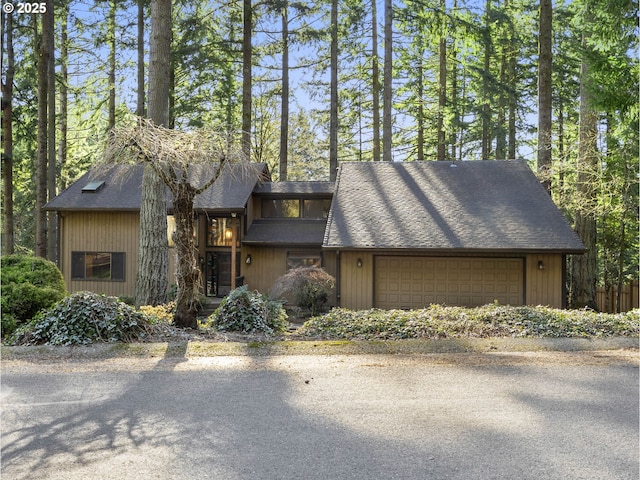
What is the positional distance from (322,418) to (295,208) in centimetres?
1483

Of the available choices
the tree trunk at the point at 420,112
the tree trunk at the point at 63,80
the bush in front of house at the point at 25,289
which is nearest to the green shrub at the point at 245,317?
the bush in front of house at the point at 25,289

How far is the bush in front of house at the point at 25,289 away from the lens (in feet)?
24.3

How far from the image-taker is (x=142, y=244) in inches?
385

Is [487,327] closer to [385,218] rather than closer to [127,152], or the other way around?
[127,152]

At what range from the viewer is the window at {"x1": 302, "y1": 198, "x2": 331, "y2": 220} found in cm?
1844

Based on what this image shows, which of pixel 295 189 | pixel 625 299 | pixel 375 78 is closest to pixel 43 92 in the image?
pixel 295 189

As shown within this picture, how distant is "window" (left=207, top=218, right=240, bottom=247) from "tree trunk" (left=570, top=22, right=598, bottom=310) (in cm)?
1110

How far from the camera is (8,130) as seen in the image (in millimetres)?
13656

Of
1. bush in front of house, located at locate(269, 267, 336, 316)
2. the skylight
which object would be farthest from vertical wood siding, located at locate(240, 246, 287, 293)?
the skylight

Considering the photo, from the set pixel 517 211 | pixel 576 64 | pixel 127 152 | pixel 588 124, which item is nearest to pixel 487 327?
pixel 127 152

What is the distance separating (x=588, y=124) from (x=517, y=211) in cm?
301

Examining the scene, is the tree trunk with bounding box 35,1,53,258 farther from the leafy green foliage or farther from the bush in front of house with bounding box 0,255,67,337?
the leafy green foliage

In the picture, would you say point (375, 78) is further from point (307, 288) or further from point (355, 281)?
point (307, 288)

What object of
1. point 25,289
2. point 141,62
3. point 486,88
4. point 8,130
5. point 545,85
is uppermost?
point 141,62
